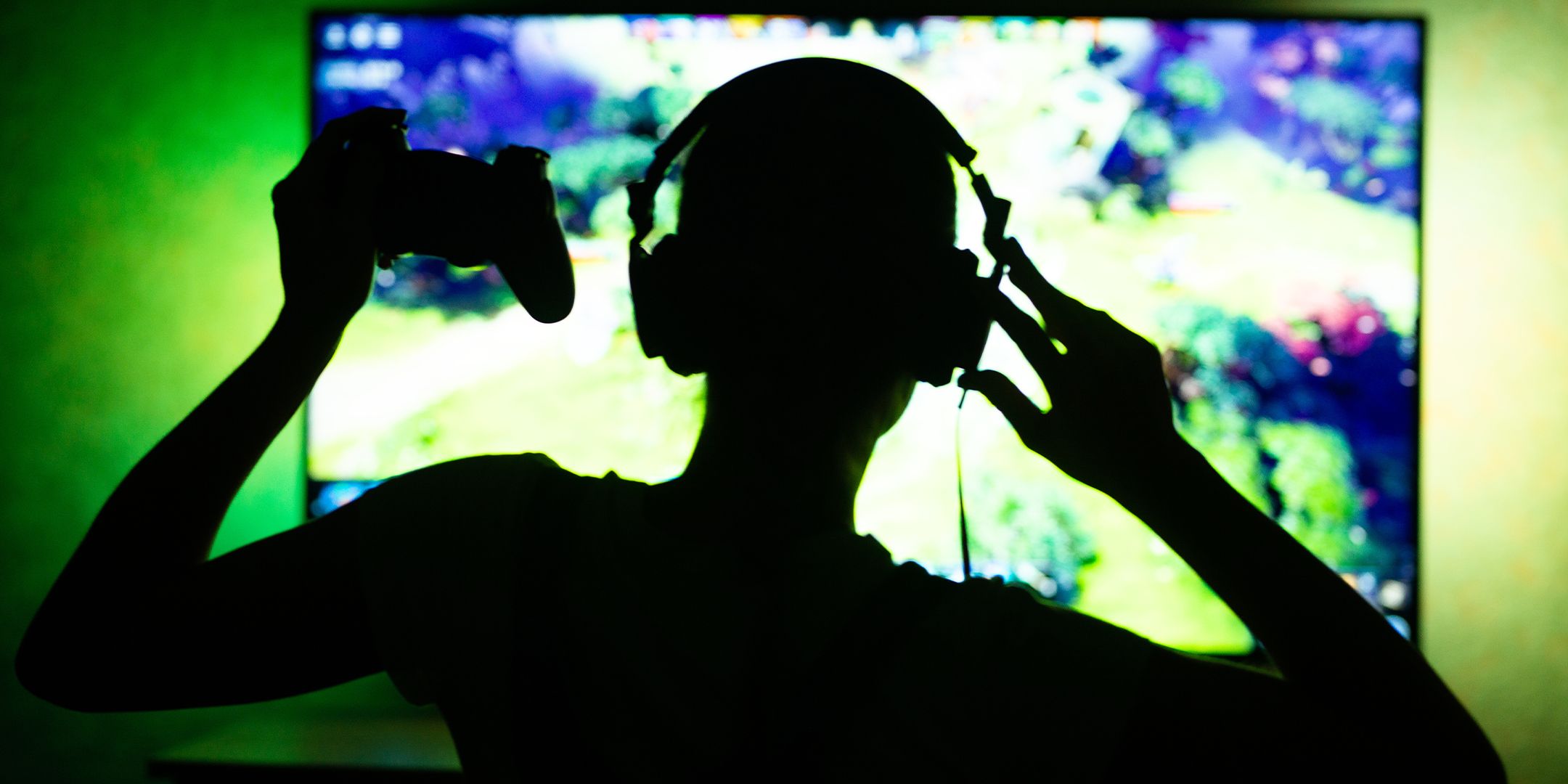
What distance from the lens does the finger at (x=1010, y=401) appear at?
48 cm

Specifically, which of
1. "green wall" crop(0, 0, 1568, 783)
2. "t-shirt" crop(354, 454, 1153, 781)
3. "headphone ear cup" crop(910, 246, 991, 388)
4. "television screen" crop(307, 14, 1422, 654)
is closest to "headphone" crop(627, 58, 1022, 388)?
"headphone ear cup" crop(910, 246, 991, 388)

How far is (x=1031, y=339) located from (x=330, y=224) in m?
0.37

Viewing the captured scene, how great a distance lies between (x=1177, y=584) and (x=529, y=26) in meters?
1.49

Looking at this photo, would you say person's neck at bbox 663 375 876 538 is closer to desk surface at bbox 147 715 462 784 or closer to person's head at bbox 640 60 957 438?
person's head at bbox 640 60 957 438

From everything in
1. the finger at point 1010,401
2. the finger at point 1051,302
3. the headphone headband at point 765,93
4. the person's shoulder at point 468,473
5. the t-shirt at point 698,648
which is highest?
the headphone headband at point 765,93

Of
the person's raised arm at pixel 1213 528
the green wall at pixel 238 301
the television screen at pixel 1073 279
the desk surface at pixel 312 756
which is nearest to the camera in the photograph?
the person's raised arm at pixel 1213 528

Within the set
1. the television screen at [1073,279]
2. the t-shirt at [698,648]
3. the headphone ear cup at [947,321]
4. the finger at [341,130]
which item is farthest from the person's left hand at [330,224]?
the television screen at [1073,279]

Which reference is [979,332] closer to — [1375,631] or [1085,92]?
[1375,631]

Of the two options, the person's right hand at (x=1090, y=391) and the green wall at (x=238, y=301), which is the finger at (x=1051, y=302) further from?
the green wall at (x=238, y=301)

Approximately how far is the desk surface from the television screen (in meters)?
0.40

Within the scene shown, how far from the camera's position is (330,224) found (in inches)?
18.1

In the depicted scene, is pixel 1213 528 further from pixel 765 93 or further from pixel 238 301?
pixel 238 301

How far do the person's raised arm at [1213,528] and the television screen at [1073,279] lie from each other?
1072 mm

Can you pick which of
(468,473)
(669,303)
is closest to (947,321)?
(669,303)
